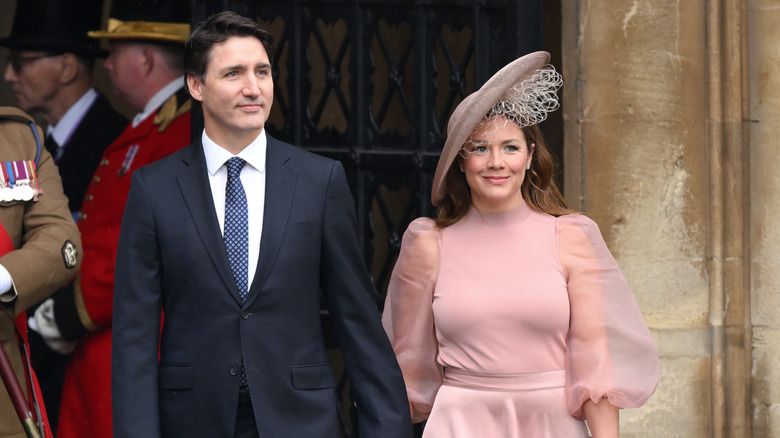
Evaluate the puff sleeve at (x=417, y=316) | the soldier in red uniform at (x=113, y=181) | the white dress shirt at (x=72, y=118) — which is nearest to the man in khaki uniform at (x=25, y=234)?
the puff sleeve at (x=417, y=316)

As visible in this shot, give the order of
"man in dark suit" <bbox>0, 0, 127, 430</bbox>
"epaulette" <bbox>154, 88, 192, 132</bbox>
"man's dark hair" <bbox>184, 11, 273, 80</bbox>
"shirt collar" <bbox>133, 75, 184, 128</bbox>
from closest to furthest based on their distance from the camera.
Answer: "man's dark hair" <bbox>184, 11, 273, 80</bbox> → "epaulette" <bbox>154, 88, 192, 132</bbox> → "shirt collar" <bbox>133, 75, 184, 128</bbox> → "man in dark suit" <bbox>0, 0, 127, 430</bbox>

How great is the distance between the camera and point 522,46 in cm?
570

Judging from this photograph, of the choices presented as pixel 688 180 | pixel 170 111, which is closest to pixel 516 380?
pixel 688 180

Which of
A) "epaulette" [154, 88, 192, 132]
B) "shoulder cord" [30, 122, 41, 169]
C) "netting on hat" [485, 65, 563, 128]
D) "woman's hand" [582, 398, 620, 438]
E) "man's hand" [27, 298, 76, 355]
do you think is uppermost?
"epaulette" [154, 88, 192, 132]

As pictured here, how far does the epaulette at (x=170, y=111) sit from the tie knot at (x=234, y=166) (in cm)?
228

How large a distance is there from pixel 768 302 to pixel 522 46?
4.89 ft

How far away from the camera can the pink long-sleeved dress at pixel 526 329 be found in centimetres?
389

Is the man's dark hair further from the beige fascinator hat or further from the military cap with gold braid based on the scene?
the military cap with gold braid

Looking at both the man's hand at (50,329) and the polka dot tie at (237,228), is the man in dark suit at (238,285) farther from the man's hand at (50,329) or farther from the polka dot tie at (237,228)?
Answer: the man's hand at (50,329)

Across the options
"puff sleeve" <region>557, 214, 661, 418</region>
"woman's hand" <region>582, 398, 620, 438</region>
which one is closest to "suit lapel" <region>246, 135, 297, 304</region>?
"puff sleeve" <region>557, 214, 661, 418</region>

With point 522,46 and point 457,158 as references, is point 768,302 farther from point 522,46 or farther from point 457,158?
point 457,158

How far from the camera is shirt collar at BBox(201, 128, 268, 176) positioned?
3.63m

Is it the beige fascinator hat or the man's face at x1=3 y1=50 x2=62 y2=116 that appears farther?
the man's face at x1=3 y1=50 x2=62 y2=116

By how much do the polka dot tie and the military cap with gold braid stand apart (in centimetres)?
273
